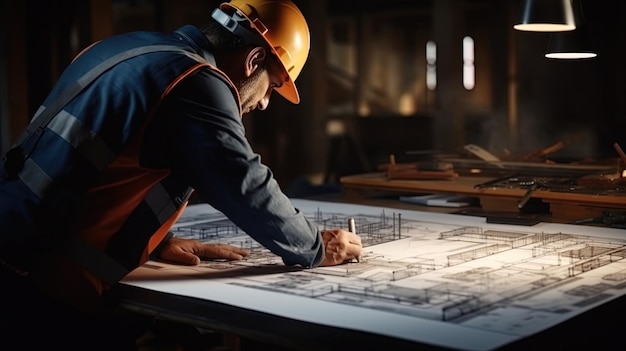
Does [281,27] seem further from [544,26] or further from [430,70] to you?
[430,70]

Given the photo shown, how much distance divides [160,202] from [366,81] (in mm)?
11925

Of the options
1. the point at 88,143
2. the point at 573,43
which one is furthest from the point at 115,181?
the point at 573,43

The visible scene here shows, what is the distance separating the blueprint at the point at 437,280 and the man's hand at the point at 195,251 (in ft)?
0.14

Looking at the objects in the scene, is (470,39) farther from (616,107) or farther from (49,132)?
(49,132)

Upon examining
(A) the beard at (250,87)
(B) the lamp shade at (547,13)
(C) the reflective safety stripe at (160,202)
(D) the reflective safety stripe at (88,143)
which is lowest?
(C) the reflective safety stripe at (160,202)

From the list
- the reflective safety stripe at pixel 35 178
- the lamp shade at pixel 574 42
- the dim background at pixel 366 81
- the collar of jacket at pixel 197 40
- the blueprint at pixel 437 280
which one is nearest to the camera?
the blueprint at pixel 437 280

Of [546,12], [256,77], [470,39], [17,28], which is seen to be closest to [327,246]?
[256,77]

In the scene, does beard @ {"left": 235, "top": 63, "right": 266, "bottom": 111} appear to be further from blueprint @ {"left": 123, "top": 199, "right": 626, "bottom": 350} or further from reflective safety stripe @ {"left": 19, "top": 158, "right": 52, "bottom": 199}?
reflective safety stripe @ {"left": 19, "top": 158, "right": 52, "bottom": 199}

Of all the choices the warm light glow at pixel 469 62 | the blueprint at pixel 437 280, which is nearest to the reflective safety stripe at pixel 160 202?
the blueprint at pixel 437 280

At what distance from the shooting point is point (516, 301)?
253 cm

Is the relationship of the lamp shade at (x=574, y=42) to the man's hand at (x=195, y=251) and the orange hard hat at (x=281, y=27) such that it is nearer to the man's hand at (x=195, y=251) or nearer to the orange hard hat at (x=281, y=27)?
the orange hard hat at (x=281, y=27)

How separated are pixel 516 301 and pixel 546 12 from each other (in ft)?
6.01

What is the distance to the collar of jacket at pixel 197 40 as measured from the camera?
2986 millimetres

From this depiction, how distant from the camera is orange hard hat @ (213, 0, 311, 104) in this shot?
309cm
